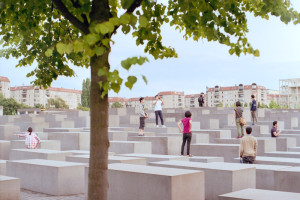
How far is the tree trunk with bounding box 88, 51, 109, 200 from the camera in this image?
508 centimetres

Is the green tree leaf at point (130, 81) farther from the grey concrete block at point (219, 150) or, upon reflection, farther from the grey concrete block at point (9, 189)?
the grey concrete block at point (219, 150)

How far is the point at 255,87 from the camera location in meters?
190

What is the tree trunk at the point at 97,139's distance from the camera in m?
5.08

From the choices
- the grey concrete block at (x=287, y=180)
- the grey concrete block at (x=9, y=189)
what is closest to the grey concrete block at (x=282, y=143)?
the grey concrete block at (x=287, y=180)

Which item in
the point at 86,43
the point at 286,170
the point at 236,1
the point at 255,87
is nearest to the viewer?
the point at 86,43

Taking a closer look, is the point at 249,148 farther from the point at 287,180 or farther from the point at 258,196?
the point at 258,196

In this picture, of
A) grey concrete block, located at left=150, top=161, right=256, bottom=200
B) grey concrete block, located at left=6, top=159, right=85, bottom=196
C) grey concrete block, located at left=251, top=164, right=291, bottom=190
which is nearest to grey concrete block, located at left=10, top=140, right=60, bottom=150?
grey concrete block, located at left=6, top=159, right=85, bottom=196

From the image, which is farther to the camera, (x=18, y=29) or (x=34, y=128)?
(x=34, y=128)

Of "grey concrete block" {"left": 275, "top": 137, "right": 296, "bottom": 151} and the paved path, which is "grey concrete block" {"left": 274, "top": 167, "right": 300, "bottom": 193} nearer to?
the paved path

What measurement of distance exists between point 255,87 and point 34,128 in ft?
574

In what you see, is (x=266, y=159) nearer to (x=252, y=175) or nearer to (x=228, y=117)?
(x=252, y=175)

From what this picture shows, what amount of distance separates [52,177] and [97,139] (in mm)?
5116

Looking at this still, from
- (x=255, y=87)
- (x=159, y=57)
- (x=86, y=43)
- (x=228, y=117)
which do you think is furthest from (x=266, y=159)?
(x=255, y=87)

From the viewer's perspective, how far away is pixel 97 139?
5.09 meters
